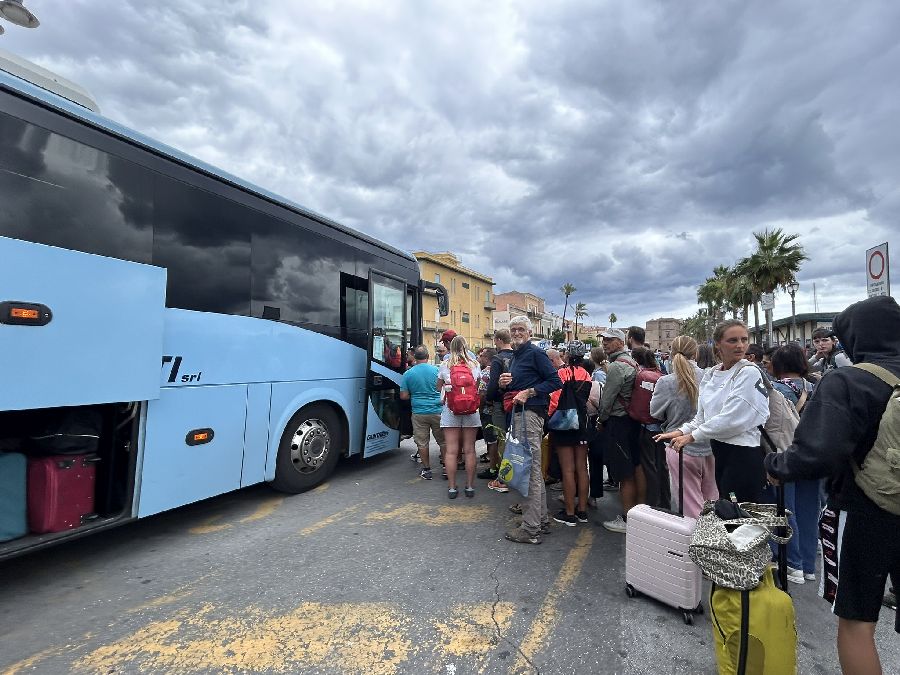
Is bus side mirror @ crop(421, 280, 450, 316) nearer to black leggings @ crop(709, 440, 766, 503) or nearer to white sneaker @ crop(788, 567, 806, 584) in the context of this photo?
black leggings @ crop(709, 440, 766, 503)

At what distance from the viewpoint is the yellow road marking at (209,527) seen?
4320mm

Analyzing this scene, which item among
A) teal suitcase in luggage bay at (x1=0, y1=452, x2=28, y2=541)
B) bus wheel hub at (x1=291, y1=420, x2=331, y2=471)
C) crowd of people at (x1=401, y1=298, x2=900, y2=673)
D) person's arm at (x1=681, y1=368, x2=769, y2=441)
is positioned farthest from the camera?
bus wheel hub at (x1=291, y1=420, x2=331, y2=471)

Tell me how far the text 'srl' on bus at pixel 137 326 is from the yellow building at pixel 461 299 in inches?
1768

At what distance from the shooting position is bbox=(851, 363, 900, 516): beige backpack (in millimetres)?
1732

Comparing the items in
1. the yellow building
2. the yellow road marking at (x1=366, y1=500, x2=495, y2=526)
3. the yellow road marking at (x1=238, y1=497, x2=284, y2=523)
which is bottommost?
the yellow road marking at (x1=238, y1=497, x2=284, y2=523)

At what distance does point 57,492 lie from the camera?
3254 mm

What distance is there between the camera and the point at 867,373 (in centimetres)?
183

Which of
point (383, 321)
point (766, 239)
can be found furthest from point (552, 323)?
point (383, 321)

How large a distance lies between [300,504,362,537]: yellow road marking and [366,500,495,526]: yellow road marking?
27 centimetres

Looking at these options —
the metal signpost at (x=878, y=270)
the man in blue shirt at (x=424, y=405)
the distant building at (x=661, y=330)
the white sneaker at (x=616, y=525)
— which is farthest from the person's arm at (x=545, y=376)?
the distant building at (x=661, y=330)

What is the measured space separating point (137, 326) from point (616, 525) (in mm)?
4525

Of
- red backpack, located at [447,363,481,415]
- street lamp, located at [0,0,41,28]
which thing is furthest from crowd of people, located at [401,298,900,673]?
street lamp, located at [0,0,41,28]

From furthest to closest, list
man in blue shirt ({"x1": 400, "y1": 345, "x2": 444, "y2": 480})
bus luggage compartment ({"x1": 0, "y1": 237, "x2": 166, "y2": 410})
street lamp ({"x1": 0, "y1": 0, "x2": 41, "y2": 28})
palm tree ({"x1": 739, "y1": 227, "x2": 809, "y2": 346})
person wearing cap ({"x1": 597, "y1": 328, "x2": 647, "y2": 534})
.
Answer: palm tree ({"x1": 739, "y1": 227, "x2": 809, "y2": 346}), man in blue shirt ({"x1": 400, "y1": 345, "x2": 444, "y2": 480}), person wearing cap ({"x1": 597, "y1": 328, "x2": 647, "y2": 534}), street lamp ({"x1": 0, "y1": 0, "x2": 41, "y2": 28}), bus luggage compartment ({"x1": 0, "y1": 237, "x2": 166, "y2": 410})

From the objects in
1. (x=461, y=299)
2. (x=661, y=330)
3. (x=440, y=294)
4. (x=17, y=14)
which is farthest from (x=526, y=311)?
(x=17, y=14)
